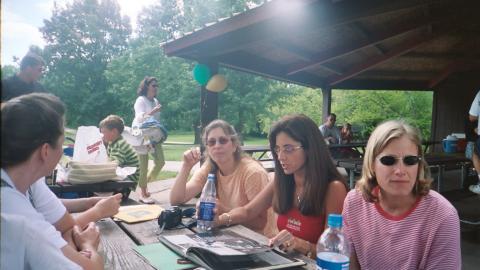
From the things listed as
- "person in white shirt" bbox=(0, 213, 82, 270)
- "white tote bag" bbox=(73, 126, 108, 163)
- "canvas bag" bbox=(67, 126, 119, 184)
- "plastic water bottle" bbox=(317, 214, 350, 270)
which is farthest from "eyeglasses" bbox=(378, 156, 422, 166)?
"white tote bag" bbox=(73, 126, 108, 163)

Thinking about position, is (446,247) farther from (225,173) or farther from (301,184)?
(225,173)

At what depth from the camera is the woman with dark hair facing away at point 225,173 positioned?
105 inches

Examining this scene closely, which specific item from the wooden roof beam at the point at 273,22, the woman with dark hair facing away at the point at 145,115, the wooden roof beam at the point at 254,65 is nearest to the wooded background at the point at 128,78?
the wooden roof beam at the point at 254,65

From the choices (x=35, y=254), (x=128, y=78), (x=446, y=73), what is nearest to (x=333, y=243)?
(x=35, y=254)

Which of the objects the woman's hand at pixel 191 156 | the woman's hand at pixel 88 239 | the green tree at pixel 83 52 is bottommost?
the woman's hand at pixel 88 239

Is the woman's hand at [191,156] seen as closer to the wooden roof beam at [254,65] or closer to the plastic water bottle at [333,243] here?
the plastic water bottle at [333,243]

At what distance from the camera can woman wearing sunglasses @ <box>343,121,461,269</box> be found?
1.50 meters

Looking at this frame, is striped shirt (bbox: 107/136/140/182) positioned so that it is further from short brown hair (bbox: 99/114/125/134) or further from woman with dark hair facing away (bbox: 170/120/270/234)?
woman with dark hair facing away (bbox: 170/120/270/234)

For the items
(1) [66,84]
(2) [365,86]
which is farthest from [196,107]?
(2) [365,86]

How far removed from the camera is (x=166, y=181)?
880cm

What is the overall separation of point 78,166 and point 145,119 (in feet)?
8.24

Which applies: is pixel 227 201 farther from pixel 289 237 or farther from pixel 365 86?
pixel 365 86

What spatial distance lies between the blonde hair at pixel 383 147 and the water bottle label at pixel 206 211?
766 mm

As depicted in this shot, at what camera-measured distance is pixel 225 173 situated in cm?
288
